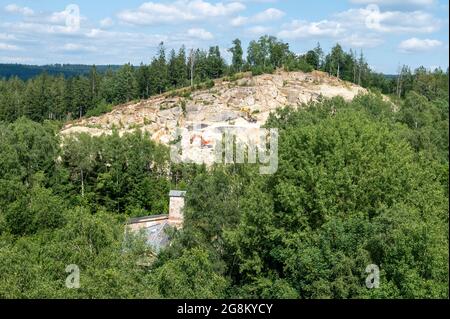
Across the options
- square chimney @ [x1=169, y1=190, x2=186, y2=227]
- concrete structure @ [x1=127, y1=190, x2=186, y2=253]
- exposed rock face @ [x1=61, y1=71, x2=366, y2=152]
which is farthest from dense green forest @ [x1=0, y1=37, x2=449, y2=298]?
exposed rock face @ [x1=61, y1=71, x2=366, y2=152]

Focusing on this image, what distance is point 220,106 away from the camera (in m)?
79.5

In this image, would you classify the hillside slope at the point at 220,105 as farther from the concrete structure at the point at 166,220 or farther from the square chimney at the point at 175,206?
the square chimney at the point at 175,206

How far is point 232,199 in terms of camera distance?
2814 cm

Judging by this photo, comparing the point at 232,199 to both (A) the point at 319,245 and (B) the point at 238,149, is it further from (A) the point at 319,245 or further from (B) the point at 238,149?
(B) the point at 238,149

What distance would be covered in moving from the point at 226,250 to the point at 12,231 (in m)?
12.8

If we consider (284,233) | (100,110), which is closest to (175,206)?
(284,233)

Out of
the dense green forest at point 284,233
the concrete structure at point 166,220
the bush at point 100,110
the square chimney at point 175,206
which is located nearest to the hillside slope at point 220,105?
the bush at point 100,110

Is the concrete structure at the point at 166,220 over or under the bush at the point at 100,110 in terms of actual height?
under

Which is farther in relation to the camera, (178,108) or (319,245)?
(178,108)

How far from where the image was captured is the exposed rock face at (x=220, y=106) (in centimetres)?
7594

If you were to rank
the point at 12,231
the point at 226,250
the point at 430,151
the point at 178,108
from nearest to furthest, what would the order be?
the point at 226,250, the point at 12,231, the point at 430,151, the point at 178,108

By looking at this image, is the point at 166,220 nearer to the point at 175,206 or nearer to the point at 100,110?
the point at 175,206

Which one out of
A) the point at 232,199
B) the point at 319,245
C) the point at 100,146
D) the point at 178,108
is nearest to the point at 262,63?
the point at 178,108

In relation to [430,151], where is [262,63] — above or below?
above
